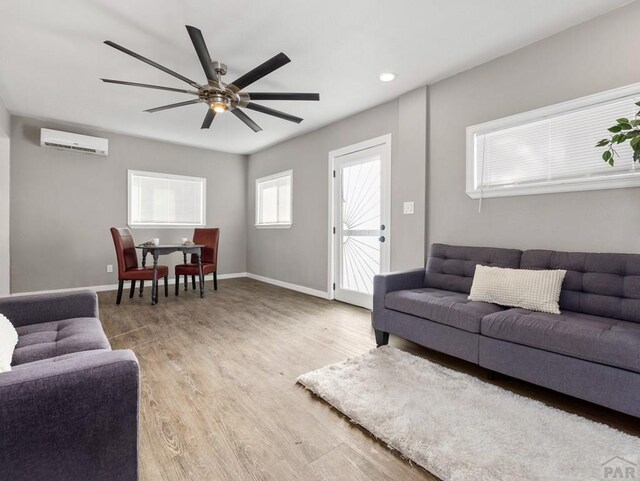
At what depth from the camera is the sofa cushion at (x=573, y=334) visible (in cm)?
156

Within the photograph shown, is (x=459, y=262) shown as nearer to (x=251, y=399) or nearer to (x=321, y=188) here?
(x=251, y=399)

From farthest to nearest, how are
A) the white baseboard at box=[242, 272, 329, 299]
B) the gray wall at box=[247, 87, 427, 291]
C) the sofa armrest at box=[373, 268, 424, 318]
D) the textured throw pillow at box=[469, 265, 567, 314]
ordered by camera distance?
the white baseboard at box=[242, 272, 329, 299] → the gray wall at box=[247, 87, 427, 291] → the sofa armrest at box=[373, 268, 424, 318] → the textured throw pillow at box=[469, 265, 567, 314]

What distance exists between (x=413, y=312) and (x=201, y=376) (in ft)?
5.48

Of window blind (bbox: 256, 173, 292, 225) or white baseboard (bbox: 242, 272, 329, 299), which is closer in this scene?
white baseboard (bbox: 242, 272, 329, 299)

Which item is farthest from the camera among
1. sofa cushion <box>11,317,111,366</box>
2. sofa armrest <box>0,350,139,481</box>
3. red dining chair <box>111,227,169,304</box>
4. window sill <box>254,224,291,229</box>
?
window sill <box>254,224,291,229</box>

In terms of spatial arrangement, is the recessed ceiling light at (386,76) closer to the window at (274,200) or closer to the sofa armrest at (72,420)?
the window at (274,200)

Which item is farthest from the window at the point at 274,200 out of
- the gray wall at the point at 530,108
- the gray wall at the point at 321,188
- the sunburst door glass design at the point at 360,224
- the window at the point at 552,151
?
the window at the point at 552,151

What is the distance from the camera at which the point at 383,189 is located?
12.6ft

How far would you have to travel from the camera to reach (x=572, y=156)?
94.2 inches

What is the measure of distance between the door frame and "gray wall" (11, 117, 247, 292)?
302cm

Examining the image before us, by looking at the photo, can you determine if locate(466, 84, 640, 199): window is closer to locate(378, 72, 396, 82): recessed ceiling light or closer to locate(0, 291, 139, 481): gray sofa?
locate(378, 72, 396, 82): recessed ceiling light

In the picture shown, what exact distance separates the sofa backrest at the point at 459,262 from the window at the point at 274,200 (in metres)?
3.01

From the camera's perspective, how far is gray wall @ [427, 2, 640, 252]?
220 centimetres

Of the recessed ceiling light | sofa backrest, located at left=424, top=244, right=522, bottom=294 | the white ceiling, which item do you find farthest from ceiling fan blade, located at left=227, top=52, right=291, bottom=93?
sofa backrest, located at left=424, top=244, right=522, bottom=294
